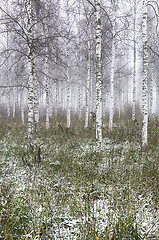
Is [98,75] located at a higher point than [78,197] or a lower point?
higher

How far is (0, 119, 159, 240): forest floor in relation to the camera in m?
2.34

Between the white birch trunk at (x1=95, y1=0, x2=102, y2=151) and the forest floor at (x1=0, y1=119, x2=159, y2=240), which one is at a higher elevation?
the white birch trunk at (x1=95, y1=0, x2=102, y2=151)

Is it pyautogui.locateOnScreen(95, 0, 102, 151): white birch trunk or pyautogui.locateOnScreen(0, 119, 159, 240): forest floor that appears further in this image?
pyautogui.locateOnScreen(95, 0, 102, 151): white birch trunk

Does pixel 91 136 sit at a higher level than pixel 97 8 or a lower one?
lower

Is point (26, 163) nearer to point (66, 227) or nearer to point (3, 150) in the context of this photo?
point (3, 150)

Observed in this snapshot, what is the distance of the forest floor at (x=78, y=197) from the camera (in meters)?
2.34

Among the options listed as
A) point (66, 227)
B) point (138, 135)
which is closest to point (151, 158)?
point (138, 135)

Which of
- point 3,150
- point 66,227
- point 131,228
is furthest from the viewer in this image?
point 3,150

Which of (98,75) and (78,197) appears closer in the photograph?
(78,197)

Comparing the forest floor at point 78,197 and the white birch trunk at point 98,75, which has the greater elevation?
the white birch trunk at point 98,75

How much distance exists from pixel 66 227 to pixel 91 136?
5.84 m

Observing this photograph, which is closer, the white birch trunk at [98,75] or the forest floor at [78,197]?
the forest floor at [78,197]

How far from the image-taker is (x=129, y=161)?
4.97 metres

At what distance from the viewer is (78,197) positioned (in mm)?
3047
